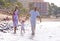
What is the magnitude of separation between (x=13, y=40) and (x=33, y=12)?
226 cm

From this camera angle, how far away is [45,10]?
67.7 meters

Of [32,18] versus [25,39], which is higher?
[32,18]

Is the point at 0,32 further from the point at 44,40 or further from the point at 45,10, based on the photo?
the point at 45,10

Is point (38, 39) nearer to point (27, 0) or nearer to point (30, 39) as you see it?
point (30, 39)

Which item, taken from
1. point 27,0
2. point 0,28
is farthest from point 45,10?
point 0,28

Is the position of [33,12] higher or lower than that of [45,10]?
higher

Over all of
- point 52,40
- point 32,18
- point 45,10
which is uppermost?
point 32,18

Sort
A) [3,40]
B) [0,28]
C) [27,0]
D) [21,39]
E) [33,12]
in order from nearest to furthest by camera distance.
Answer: [3,40], [21,39], [33,12], [0,28], [27,0]

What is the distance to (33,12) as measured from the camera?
12.9 metres

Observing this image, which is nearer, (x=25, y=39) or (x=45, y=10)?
(x=25, y=39)

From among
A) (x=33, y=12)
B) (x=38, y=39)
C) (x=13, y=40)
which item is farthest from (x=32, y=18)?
(x=13, y=40)

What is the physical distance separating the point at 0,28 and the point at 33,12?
2.55 metres

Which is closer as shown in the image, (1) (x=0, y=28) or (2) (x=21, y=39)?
(2) (x=21, y=39)

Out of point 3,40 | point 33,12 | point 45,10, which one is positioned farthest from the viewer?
point 45,10
